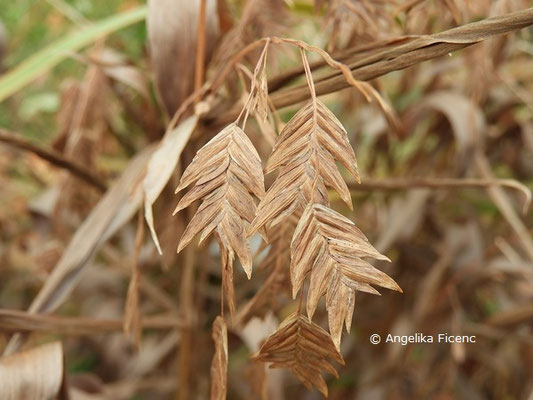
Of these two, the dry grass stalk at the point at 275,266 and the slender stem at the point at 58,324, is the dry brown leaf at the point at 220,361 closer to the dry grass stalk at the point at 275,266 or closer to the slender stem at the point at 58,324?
the dry grass stalk at the point at 275,266

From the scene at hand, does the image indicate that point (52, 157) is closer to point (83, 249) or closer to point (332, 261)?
point (83, 249)

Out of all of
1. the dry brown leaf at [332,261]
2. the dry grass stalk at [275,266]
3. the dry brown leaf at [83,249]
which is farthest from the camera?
the dry brown leaf at [83,249]

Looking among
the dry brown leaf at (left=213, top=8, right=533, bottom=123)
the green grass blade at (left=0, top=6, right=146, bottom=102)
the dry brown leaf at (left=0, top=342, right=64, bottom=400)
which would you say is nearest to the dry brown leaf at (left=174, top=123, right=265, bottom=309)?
the dry brown leaf at (left=213, top=8, right=533, bottom=123)

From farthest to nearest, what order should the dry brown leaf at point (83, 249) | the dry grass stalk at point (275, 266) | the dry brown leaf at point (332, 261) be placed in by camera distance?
the dry brown leaf at point (83, 249)
the dry grass stalk at point (275, 266)
the dry brown leaf at point (332, 261)

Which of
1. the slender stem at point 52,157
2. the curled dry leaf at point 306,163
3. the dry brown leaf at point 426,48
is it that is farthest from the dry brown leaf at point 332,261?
the slender stem at point 52,157

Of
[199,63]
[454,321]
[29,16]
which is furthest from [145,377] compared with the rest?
[29,16]

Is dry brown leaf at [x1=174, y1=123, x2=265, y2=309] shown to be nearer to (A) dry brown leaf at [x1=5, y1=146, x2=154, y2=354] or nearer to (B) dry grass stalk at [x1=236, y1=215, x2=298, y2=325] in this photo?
(B) dry grass stalk at [x1=236, y1=215, x2=298, y2=325]
